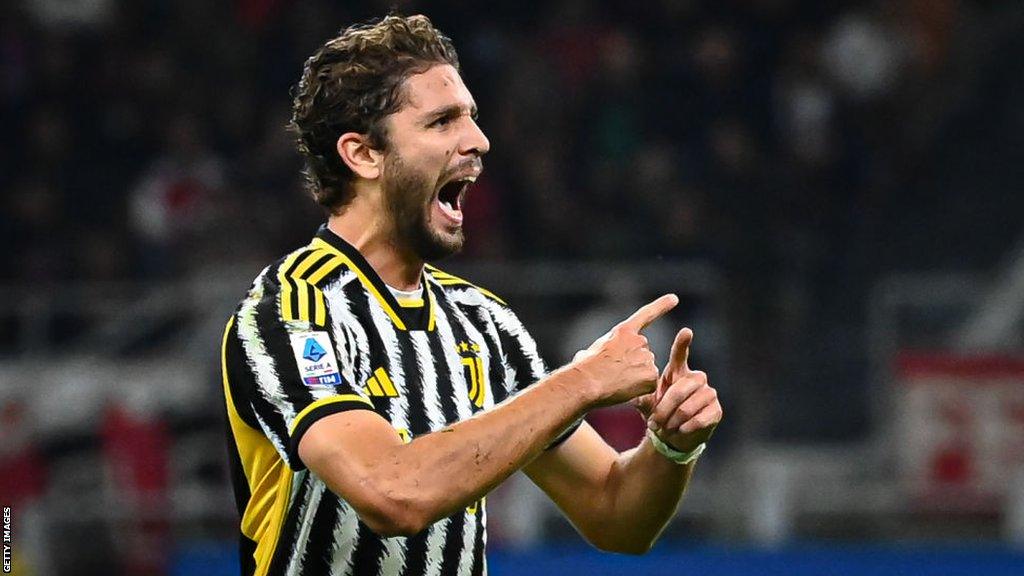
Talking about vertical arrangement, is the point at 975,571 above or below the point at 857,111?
below

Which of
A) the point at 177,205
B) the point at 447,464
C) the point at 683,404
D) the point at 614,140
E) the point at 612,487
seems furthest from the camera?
the point at 614,140

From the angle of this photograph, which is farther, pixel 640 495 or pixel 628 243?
pixel 628 243

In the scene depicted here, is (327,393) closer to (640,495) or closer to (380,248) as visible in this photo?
(380,248)

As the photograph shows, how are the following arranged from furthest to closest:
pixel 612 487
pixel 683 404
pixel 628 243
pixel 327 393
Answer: pixel 628 243 → pixel 612 487 → pixel 683 404 → pixel 327 393

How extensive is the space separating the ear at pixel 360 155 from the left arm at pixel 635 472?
0.73 m

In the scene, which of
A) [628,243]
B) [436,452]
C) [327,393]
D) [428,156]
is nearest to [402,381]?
[327,393]

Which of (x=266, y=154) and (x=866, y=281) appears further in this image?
(x=266, y=154)

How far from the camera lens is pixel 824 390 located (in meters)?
9.95

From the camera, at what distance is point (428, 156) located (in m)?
3.58

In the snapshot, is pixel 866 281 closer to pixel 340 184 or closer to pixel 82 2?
pixel 82 2

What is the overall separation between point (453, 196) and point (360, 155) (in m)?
0.22

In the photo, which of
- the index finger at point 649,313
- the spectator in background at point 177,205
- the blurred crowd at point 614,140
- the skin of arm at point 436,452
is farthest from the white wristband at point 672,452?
the spectator in background at point 177,205

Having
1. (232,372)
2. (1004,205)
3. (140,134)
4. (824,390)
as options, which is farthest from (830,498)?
(232,372)

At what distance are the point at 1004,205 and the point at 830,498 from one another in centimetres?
306
